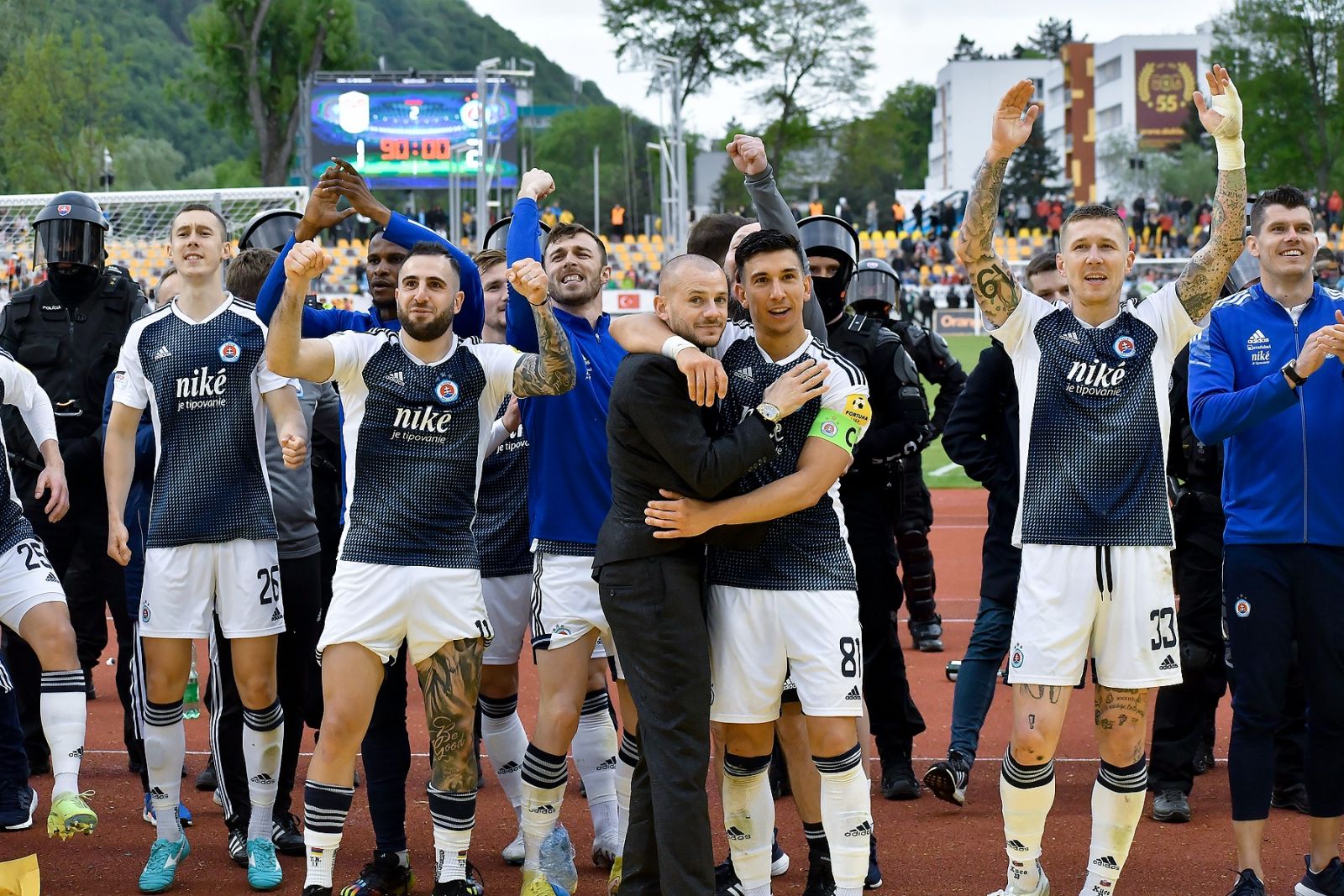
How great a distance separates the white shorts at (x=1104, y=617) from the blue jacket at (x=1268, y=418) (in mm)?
499

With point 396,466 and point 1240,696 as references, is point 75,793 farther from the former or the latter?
point 1240,696

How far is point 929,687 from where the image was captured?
8.74 meters

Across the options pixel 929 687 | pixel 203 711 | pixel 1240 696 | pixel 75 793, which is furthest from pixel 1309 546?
pixel 203 711

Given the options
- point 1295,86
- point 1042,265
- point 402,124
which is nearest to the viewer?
point 1042,265

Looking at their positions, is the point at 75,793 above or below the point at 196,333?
below

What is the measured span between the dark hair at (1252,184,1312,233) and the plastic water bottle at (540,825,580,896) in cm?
346

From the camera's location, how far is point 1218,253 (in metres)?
5.06

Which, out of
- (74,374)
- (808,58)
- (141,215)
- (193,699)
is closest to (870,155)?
(808,58)

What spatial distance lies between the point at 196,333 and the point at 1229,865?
179 inches

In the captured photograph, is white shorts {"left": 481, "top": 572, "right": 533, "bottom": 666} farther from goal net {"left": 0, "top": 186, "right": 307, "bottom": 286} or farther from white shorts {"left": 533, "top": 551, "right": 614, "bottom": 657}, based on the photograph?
goal net {"left": 0, "top": 186, "right": 307, "bottom": 286}

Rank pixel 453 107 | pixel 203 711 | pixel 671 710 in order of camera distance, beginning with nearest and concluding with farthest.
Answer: pixel 671 710 → pixel 203 711 → pixel 453 107

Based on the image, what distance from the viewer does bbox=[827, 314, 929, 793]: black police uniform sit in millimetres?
6426

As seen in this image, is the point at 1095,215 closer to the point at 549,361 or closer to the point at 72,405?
the point at 549,361

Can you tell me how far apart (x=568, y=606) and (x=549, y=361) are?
2.99 ft
